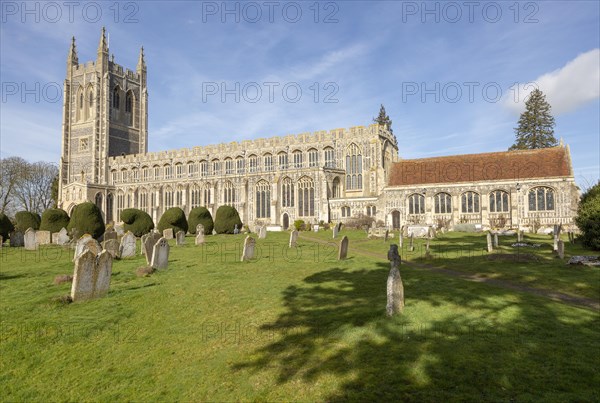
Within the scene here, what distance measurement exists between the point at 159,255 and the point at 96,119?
55807mm

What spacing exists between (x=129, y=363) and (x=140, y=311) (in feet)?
7.06

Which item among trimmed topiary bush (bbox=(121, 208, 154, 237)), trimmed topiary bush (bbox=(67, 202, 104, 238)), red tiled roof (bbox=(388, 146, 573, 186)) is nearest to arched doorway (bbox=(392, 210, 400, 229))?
red tiled roof (bbox=(388, 146, 573, 186))

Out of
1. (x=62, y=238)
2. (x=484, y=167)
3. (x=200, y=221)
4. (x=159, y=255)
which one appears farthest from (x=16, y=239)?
(x=484, y=167)

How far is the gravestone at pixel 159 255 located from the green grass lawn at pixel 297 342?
1535 millimetres

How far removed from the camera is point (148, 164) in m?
57.4

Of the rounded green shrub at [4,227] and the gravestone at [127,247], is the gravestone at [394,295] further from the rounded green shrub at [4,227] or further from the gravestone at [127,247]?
the rounded green shrub at [4,227]

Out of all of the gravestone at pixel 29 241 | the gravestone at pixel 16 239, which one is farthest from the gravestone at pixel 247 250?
the gravestone at pixel 16 239

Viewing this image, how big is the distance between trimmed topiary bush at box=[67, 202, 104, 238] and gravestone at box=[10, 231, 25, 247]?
8.41ft

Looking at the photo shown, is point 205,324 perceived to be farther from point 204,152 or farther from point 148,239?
point 204,152

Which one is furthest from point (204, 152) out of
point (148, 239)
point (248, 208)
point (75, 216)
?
point (148, 239)

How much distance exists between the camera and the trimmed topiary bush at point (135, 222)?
87.7ft

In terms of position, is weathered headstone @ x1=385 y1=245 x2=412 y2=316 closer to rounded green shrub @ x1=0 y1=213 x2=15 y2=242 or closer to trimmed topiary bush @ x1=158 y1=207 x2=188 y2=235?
trimmed topiary bush @ x1=158 y1=207 x2=188 y2=235

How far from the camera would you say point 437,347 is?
5.65 metres

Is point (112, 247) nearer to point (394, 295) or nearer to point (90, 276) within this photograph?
point (90, 276)
